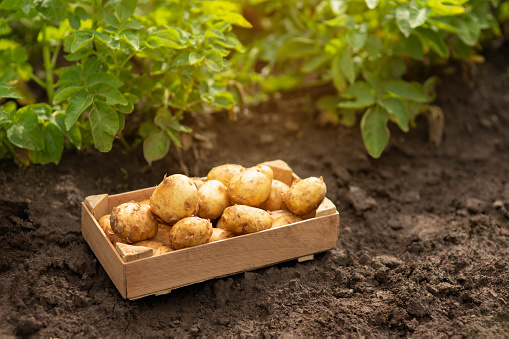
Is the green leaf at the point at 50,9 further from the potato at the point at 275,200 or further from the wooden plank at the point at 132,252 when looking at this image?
the potato at the point at 275,200

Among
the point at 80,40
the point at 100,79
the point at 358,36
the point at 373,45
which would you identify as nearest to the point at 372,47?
the point at 373,45

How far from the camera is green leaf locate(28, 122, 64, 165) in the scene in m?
3.15

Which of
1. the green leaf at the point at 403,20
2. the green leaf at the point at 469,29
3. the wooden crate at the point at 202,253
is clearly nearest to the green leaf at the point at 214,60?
the wooden crate at the point at 202,253

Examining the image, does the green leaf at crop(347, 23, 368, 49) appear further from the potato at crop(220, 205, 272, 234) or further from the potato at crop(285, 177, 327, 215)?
the potato at crop(220, 205, 272, 234)

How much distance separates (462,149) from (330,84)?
1060mm

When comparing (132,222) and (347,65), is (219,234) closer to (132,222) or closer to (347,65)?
(132,222)

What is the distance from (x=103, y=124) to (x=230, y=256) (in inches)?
37.2

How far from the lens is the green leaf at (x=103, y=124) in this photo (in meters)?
2.96

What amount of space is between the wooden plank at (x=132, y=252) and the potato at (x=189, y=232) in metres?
0.12

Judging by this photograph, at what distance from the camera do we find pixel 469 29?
381 cm

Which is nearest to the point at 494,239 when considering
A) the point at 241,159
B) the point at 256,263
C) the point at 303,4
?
the point at 256,263

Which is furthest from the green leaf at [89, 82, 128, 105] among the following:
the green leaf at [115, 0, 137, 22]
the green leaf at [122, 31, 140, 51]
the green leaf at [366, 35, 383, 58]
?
the green leaf at [366, 35, 383, 58]

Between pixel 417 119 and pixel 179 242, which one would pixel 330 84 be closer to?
pixel 417 119

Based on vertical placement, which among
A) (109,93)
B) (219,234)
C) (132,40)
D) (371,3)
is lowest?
(219,234)
